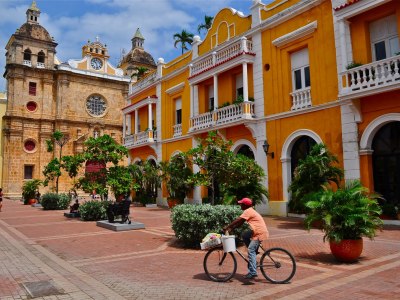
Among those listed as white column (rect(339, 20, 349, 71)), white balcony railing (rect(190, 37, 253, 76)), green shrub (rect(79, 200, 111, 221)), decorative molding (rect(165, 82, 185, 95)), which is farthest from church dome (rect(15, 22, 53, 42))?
white column (rect(339, 20, 349, 71))

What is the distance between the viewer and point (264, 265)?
615 centimetres

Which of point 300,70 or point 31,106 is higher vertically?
point 31,106

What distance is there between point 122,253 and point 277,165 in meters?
9.40

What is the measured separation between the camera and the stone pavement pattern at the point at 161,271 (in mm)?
5570

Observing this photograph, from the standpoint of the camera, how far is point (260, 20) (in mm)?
17484

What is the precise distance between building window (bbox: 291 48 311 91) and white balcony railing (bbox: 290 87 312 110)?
1.18 feet

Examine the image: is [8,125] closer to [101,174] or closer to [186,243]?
[101,174]

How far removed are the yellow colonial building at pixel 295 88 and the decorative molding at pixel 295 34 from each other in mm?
41

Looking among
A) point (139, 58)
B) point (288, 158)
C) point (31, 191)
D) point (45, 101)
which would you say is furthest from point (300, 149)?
point (139, 58)

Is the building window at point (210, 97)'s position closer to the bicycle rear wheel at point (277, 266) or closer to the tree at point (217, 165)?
the tree at point (217, 165)

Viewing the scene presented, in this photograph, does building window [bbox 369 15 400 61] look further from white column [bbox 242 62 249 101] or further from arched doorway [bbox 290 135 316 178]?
white column [bbox 242 62 249 101]

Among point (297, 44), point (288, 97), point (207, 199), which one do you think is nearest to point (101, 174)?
point (207, 199)

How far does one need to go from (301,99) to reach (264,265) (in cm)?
1073

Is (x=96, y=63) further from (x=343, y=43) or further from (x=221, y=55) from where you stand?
(x=343, y=43)
